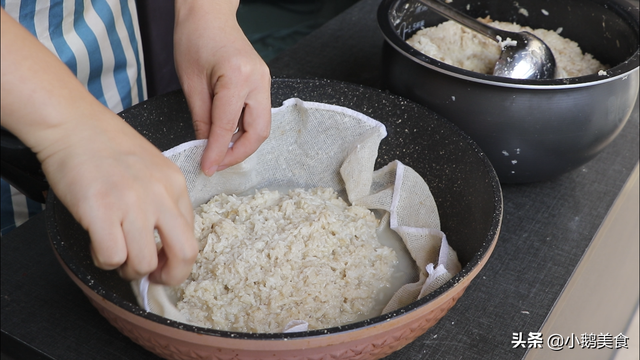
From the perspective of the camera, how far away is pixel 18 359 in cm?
77

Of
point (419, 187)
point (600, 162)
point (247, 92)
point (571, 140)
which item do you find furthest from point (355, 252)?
point (600, 162)

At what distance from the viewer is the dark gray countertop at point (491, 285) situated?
0.73 meters

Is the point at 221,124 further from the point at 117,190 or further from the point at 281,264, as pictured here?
the point at 117,190

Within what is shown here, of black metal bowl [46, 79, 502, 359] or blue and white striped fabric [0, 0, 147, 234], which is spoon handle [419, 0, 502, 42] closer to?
black metal bowl [46, 79, 502, 359]

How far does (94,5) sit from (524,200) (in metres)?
0.84

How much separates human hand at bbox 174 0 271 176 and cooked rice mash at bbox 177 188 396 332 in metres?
0.09

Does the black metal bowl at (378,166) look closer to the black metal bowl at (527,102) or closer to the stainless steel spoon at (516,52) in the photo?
the black metal bowl at (527,102)

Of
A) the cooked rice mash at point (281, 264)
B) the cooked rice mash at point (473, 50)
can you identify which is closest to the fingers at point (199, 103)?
the cooked rice mash at point (281, 264)

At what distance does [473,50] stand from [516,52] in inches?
4.2

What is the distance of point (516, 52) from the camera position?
36.8 inches

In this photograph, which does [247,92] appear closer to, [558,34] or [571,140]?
[571,140]

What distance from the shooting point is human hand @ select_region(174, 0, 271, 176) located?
76 cm

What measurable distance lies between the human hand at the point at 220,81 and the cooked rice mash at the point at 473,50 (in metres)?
0.35

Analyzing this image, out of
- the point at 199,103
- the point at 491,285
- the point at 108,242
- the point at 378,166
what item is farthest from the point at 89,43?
the point at 491,285
